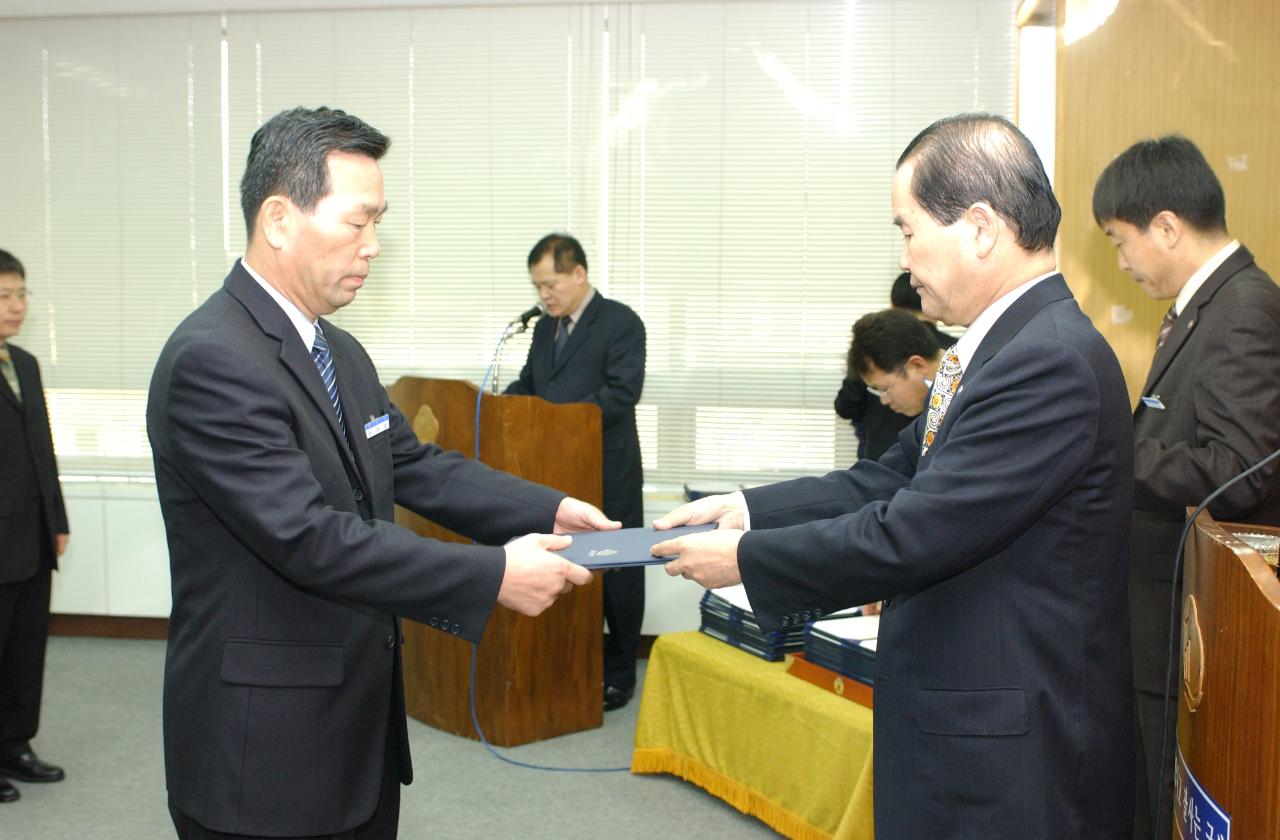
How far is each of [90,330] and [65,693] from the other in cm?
191

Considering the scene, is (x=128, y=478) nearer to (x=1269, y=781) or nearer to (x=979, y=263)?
(x=979, y=263)

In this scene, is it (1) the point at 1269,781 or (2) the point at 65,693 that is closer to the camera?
(1) the point at 1269,781

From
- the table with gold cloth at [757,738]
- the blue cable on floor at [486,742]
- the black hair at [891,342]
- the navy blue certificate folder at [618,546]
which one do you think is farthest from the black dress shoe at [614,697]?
the navy blue certificate folder at [618,546]

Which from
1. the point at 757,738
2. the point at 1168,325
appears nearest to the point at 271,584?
the point at 757,738

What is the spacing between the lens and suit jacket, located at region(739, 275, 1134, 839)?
60.7 inches

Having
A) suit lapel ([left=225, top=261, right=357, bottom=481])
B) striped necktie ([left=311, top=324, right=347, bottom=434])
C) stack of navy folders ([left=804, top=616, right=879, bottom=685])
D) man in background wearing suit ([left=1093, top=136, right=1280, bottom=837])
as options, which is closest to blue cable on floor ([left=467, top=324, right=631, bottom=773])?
stack of navy folders ([left=804, top=616, right=879, bottom=685])

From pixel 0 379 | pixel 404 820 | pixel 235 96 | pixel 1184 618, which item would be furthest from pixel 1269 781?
pixel 235 96

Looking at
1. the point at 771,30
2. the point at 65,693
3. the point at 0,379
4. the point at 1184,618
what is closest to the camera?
the point at 1184,618

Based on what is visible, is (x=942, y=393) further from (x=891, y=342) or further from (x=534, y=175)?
(x=534, y=175)

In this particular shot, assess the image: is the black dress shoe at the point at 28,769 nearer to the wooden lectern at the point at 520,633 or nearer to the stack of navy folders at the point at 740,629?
the wooden lectern at the point at 520,633

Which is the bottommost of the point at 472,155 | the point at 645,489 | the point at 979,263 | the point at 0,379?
the point at 645,489

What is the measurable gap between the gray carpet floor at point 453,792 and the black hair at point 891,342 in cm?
144

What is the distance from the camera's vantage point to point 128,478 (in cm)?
589

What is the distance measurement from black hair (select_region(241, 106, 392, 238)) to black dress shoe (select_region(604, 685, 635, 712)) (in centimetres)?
322
